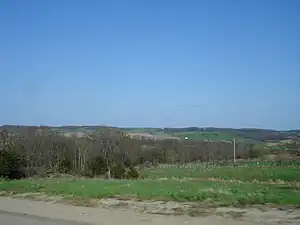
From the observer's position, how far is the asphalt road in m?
13.9

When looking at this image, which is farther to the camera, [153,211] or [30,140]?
[30,140]

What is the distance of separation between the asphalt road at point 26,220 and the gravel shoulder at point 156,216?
0.27 metres

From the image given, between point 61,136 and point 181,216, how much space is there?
50905 mm

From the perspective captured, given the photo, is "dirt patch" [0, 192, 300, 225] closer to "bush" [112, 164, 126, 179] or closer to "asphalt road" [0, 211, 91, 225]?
"asphalt road" [0, 211, 91, 225]

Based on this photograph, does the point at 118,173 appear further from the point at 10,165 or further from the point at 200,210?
the point at 200,210

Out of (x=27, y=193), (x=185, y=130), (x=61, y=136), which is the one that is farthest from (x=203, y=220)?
(x=185, y=130)

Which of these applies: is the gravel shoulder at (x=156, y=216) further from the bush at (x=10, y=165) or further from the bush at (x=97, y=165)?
the bush at (x=97, y=165)

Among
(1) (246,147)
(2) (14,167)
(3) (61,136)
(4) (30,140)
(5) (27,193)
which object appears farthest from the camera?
(1) (246,147)

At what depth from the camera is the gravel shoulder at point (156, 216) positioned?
1298cm

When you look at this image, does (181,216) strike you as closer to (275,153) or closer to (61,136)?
(61,136)

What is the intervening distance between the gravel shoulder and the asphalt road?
27 cm

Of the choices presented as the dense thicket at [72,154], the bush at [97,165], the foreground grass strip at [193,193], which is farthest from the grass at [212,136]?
the foreground grass strip at [193,193]

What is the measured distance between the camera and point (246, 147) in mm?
90875

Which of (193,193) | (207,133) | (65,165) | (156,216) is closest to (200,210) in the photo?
(156,216)
